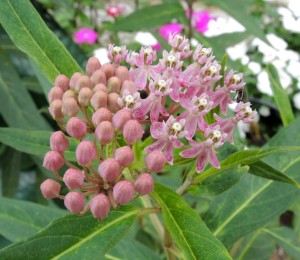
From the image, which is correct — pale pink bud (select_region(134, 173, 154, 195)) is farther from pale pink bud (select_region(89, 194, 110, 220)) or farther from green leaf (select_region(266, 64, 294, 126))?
green leaf (select_region(266, 64, 294, 126))

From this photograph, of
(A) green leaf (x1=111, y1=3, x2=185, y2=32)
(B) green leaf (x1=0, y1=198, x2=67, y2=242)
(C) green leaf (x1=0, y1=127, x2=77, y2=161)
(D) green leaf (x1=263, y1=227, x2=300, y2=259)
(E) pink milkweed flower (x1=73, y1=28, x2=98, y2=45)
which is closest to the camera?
(C) green leaf (x1=0, y1=127, x2=77, y2=161)

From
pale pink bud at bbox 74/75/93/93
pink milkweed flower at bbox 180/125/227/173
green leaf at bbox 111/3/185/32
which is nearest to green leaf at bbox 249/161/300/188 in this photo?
pink milkweed flower at bbox 180/125/227/173

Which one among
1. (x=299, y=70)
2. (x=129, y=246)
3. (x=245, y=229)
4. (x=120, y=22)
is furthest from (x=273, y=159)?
(x=299, y=70)

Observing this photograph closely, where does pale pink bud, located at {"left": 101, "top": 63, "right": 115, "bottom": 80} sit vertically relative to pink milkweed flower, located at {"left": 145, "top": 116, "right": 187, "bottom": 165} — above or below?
above

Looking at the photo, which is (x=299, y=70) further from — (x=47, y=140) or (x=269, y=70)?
(x=47, y=140)

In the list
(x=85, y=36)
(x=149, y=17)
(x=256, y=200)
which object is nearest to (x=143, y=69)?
(x=256, y=200)

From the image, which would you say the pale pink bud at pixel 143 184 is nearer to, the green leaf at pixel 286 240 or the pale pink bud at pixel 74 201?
the pale pink bud at pixel 74 201

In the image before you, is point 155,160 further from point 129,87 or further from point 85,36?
point 85,36

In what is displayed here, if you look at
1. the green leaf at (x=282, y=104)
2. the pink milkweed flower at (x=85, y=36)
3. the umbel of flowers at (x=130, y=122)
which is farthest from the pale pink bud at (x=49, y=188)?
the pink milkweed flower at (x=85, y=36)
